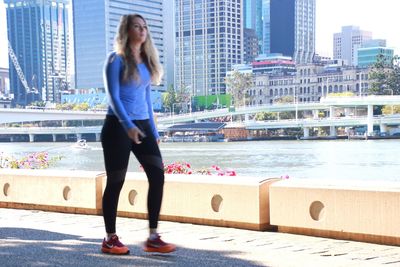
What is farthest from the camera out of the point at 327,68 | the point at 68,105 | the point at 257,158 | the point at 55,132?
the point at 327,68

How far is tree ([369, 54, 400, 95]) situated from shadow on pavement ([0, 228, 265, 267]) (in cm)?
10415

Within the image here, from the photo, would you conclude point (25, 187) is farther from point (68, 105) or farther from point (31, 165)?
point (68, 105)

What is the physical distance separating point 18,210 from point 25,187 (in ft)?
0.87

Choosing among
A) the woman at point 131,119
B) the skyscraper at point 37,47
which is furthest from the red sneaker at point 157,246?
the skyscraper at point 37,47

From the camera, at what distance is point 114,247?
13.7ft

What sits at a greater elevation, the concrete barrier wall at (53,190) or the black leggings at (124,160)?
the black leggings at (124,160)

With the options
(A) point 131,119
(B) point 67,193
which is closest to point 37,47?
(B) point 67,193

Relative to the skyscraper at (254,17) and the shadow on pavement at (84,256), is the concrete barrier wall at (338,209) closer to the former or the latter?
the shadow on pavement at (84,256)

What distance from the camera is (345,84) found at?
12731 cm

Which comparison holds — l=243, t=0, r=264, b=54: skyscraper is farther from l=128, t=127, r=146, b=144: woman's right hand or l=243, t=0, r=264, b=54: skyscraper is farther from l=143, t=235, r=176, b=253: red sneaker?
l=128, t=127, r=146, b=144: woman's right hand

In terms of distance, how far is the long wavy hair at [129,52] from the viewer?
4.05 meters

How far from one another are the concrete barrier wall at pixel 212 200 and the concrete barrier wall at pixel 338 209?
0.15m

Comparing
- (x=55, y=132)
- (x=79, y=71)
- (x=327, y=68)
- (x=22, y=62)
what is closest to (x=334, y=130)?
(x=55, y=132)

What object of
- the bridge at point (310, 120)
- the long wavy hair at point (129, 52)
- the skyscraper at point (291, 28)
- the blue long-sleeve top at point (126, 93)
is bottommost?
the bridge at point (310, 120)
